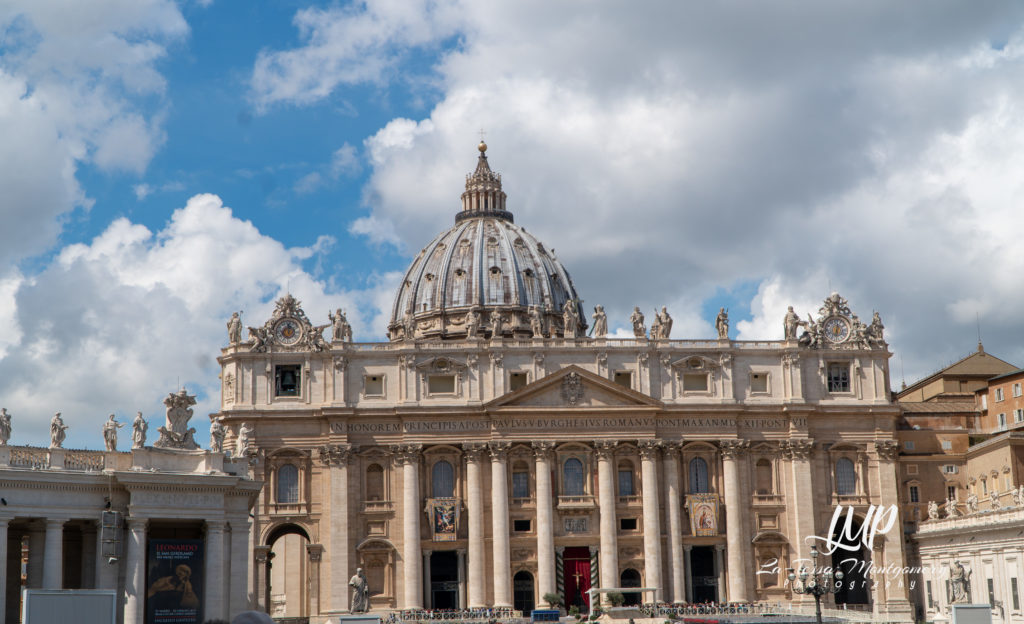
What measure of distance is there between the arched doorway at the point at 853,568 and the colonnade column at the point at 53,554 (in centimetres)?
5830

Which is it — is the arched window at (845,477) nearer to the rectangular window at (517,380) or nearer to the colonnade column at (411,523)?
the rectangular window at (517,380)

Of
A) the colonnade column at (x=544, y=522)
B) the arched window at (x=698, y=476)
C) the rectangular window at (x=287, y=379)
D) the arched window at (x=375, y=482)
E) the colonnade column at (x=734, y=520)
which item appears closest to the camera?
the colonnade column at (x=544, y=522)

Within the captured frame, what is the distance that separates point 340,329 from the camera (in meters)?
92.1

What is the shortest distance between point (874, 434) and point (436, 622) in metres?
34.7

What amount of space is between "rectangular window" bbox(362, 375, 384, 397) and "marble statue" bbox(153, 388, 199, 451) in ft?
123

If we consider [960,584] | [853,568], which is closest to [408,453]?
[853,568]

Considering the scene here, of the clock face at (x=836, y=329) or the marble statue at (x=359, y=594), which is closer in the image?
the marble statue at (x=359, y=594)

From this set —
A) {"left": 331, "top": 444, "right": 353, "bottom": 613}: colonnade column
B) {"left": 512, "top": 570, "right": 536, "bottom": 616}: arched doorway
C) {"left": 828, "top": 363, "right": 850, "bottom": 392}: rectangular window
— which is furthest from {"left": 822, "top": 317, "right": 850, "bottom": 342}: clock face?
{"left": 331, "top": 444, "right": 353, "bottom": 613}: colonnade column

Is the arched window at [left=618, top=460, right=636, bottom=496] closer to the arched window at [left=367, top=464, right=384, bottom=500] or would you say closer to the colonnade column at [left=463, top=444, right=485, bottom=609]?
the colonnade column at [left=463, top=444, right=485, bottom=609]

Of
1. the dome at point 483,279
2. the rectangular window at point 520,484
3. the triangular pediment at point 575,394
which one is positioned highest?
the dome at point 483,279

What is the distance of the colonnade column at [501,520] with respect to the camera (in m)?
87.8

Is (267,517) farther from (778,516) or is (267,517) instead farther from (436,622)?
(778,516)

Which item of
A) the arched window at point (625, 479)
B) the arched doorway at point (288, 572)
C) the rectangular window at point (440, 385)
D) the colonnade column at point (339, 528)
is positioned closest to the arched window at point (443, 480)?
the rectangular window at point (440, 385)

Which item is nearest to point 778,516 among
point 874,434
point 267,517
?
point 874,434
